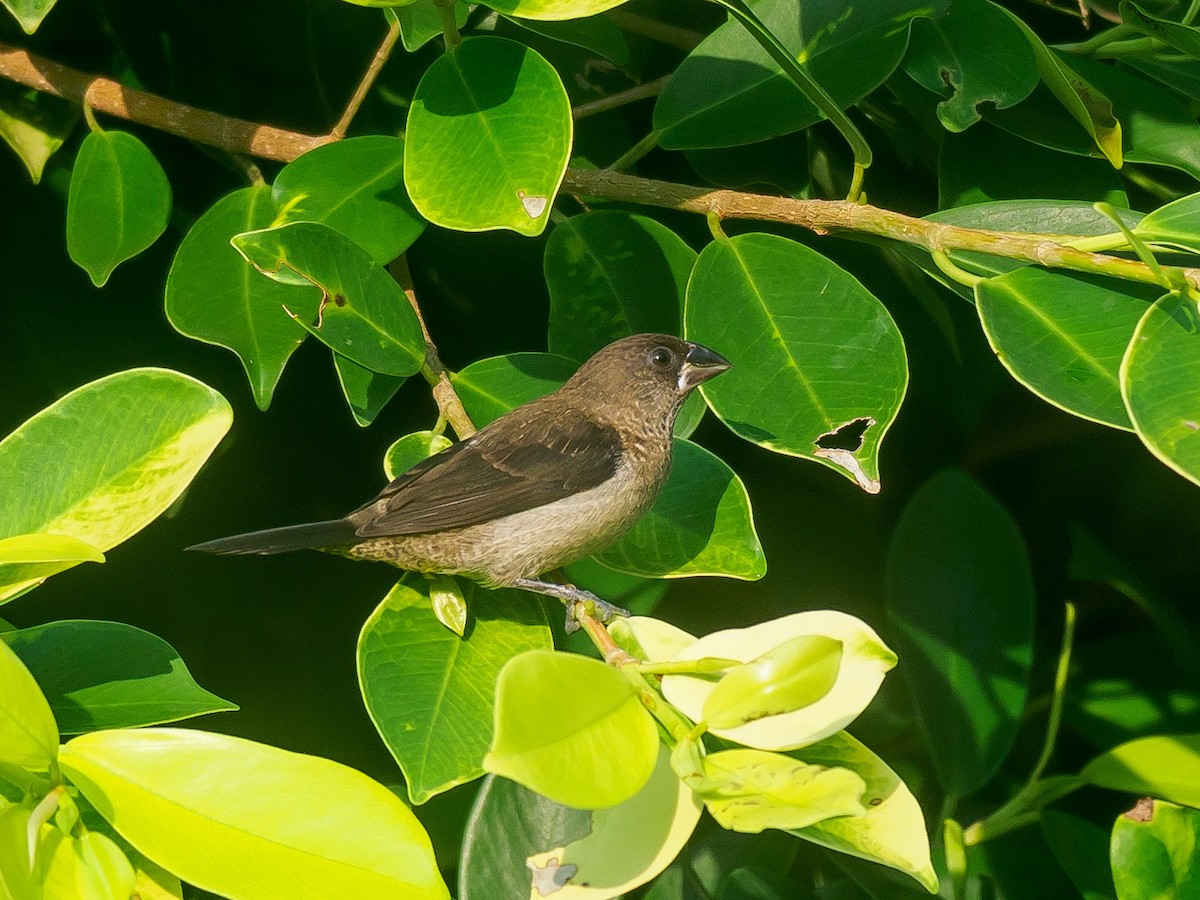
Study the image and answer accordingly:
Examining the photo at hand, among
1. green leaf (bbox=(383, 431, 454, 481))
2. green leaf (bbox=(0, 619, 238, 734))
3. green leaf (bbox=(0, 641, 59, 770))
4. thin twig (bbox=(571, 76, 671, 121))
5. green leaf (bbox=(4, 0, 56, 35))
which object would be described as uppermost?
green leaf (bbox=(4, 0, 56, 35))

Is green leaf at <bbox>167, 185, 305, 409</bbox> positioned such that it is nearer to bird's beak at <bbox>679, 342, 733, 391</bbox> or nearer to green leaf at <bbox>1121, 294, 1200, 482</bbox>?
bird's beak at <bbox>679, 342, 733, 391</bbox>

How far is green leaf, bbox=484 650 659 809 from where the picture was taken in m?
0.96

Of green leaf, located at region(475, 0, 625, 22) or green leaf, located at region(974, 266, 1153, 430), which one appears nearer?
green leaf, located at region(475, 0, 625, 22)

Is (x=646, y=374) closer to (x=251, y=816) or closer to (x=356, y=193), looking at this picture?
(x=356, y=193)

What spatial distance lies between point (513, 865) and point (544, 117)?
0.94 meters

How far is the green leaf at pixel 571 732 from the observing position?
96 centimetres

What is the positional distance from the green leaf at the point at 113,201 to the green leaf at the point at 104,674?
64 centimetres

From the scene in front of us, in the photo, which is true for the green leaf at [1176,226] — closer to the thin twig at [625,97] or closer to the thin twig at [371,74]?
the thin twig at [625,97]

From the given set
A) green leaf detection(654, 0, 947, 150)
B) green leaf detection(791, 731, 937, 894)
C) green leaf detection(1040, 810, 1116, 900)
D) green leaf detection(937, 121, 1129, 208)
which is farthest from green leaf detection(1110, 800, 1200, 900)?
green leaf detection(654, 0, 947, 150)

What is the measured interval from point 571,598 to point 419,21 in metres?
0.91

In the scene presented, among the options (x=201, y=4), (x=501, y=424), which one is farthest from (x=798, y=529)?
(x=201, y=4)

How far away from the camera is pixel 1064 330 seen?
4.93 feet

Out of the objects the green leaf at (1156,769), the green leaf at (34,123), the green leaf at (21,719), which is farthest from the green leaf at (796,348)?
the green leaf at (34,123)

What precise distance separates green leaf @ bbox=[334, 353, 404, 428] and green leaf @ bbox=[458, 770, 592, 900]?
1.81 feet
